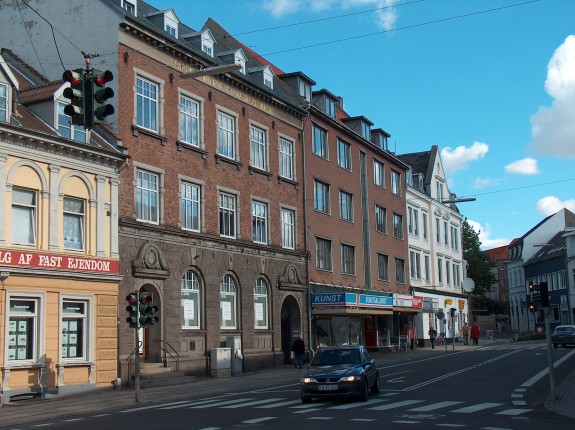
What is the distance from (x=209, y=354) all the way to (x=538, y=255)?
74623 mm

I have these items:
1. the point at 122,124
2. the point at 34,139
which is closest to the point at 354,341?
the point at 122,124

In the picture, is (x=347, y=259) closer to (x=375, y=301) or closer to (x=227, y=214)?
(x=375, y=301)

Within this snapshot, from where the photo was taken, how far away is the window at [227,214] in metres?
34.6

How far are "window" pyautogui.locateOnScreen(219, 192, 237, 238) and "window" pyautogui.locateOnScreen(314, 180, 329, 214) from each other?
8.88 meters

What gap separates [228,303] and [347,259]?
1477cm

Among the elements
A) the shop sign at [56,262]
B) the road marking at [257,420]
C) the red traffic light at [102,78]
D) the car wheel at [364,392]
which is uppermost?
the red traffic light at [102,78]

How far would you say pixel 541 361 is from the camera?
36375 mm

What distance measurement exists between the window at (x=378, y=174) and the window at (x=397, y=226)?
3312mm

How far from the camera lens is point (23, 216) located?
24.8 meters

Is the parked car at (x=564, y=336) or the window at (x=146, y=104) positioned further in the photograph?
the parked car at (x=564, y=336)

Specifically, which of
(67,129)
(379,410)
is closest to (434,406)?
(379,410)

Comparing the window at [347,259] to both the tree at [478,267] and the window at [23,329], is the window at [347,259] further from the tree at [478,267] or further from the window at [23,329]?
the tree at [478,267]

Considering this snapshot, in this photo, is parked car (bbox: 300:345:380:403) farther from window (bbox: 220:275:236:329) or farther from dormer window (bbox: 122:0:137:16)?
dormer window (bbox: 122:0:137:16)

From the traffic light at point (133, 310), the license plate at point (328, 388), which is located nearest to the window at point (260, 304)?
the traffic light at point (133, 310)
